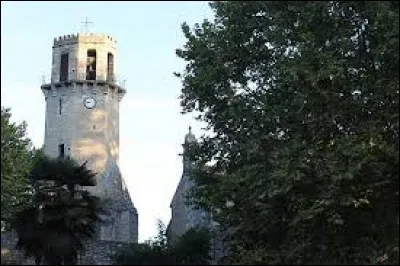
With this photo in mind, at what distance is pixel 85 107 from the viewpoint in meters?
57.9

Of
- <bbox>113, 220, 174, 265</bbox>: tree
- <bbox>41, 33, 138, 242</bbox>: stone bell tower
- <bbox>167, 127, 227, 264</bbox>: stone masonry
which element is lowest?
<bbox>113, 220, 174, 265</bbox>: tree

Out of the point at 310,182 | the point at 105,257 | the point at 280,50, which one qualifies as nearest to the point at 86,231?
the point at 105,257

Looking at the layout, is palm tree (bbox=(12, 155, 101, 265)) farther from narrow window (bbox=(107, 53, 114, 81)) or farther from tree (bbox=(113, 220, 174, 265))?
narrow window (bbox=(107, 53, 114, 81))

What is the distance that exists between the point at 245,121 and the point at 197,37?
156 inches

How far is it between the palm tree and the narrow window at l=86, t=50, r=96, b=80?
36307mm

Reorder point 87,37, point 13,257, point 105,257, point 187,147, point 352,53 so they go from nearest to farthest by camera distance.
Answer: point 13,257 < point 352,53 < point 105,257 < point 187,147 < point 87,37

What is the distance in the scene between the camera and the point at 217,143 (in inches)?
1051

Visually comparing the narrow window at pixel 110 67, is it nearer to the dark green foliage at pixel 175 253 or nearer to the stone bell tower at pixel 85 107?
the stone bell tower at pixel 85 107

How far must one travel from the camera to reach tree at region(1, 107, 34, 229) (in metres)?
28.8

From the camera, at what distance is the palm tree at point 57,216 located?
67.8ft

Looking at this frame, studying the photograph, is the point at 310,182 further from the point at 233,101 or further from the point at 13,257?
the point at 13,257

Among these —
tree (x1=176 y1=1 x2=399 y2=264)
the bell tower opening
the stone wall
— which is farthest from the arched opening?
tree (x1=176 y1=1 x2=399 y2=264)

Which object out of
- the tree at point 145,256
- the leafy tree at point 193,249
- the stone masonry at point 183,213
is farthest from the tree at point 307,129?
the stone masonry at point 183,213

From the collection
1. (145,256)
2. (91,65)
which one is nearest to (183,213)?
(91,65)
